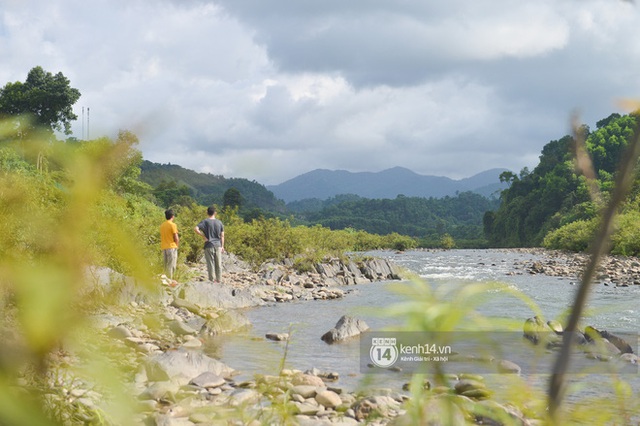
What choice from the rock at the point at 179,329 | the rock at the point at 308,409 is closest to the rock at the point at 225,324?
the rock at the point at 179,329

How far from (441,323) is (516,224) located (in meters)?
72.3

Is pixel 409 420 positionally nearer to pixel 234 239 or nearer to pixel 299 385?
pixel 299 385

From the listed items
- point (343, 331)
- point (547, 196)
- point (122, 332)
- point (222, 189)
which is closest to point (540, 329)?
point (122, 332)

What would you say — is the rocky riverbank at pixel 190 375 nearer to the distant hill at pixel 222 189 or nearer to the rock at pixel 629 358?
the distant hill at pixel 222 189

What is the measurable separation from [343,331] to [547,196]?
6232 cm

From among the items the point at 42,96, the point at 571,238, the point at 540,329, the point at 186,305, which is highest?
the point at 42,96

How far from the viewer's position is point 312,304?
475 inches

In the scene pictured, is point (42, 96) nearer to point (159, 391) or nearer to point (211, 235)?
point (211, 235)

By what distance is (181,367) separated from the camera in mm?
5363

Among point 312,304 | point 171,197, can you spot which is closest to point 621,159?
point 312,304

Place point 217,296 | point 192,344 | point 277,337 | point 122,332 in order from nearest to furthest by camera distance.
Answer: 1. point 122,332
2. point 192,344
3. point 277,337
4. point 217,296

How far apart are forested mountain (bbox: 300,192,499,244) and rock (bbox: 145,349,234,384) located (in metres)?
83.2

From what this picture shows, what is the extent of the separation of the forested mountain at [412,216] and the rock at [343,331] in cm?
8032

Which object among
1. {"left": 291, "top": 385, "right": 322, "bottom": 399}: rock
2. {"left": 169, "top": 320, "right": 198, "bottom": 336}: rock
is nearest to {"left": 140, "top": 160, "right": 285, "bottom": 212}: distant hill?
{"left": 169, "top": 320, "right": 198, "bottom": 336}: rock
